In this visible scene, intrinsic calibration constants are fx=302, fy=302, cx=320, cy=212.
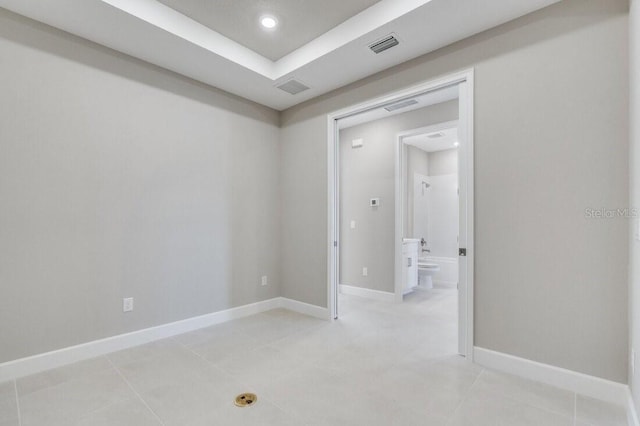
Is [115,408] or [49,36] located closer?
[115,408]

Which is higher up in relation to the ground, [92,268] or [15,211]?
[15,211]

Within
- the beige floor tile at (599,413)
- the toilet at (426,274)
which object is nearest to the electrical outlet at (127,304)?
the beige floor tile at (599,413)

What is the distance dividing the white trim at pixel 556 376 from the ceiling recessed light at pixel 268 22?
128 inches

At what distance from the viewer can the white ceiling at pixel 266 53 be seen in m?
2.22

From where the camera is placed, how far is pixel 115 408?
1.85m

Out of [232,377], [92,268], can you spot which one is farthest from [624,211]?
[92,268]

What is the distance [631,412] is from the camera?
1.70m

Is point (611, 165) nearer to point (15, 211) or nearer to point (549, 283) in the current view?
point (549, 283)

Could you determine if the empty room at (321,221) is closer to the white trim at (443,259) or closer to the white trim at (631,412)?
the white trim at (631,412)

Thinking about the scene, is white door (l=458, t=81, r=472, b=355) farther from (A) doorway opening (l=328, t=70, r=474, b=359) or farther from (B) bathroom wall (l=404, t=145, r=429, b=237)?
(B) bathroom wall (l=404, t=145, r=429, b=237)

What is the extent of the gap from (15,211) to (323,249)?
2757 millimetres

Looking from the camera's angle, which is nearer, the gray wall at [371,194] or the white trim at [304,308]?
the white trim at [304,308]

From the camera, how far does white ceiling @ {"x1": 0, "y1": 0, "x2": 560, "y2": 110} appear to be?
222cm

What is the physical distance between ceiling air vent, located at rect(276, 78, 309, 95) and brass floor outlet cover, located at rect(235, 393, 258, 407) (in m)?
2.97
